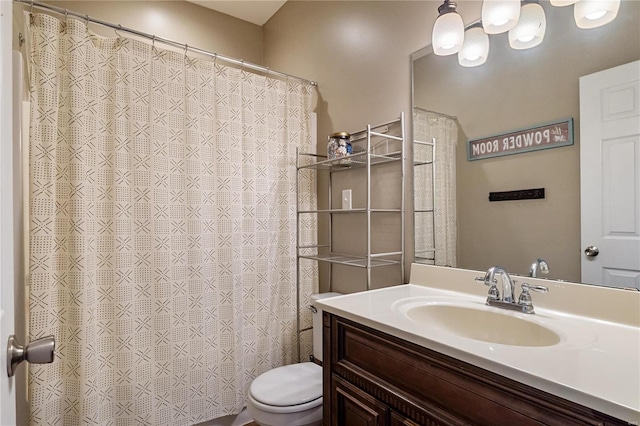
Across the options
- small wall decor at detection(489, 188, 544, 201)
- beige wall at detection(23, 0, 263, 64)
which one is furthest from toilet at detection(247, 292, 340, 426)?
beige wall at detection(23, 0, 263, 64)

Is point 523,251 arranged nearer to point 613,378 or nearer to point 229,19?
point 613,378

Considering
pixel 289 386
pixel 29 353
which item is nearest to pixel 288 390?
pixel 289 386

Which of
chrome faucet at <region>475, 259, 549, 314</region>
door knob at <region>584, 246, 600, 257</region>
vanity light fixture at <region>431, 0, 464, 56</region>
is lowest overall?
chrome faucet at <region>475, 259, 549, 314</region>

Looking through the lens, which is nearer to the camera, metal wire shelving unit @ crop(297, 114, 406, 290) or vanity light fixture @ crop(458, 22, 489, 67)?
vanity light fixture @ crop(458, 22, 489, 67)

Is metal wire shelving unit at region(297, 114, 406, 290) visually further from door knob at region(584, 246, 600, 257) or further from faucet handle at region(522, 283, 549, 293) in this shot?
door knob at region(584, 246, 600, 257)

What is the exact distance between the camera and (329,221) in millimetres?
2135

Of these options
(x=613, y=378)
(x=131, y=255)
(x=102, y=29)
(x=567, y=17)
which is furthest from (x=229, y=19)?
(x=613, y=378)

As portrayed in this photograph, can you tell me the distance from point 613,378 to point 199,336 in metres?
1.73

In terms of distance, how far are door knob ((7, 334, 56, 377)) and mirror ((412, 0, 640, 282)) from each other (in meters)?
1.35

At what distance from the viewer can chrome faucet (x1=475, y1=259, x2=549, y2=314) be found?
1073 mm

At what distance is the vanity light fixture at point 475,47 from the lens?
131cm

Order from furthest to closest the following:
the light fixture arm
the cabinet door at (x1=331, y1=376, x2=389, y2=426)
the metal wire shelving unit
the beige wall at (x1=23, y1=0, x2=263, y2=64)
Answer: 1. the beige wall at (x1=23, y1=0, x2=263, y2=64)
2. the metal wire shelving unit
3. the light fixture arm
4. the cabinet door at (x1=331, y1=376, x2=389, y2=426)

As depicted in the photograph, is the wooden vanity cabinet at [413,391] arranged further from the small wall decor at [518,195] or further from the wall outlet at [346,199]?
the wall outlet at [346,199]

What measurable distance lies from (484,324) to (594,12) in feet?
3.49
